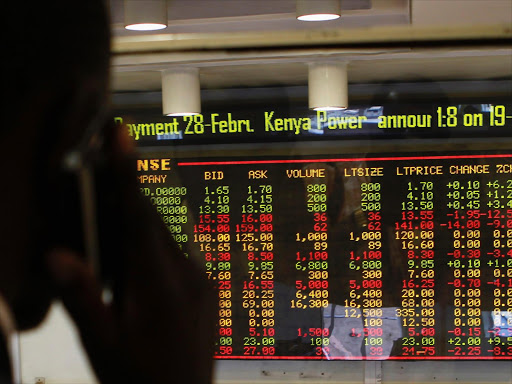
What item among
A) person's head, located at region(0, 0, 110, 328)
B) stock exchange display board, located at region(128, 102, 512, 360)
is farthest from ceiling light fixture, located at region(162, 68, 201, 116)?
person's head, located at region(0, 0, 110, 328)

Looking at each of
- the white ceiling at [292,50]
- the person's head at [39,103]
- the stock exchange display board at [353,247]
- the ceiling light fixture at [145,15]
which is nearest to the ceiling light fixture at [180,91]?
the white ceiling at [292,50]

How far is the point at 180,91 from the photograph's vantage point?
183 cm

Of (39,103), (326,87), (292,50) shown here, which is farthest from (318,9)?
(39,103)

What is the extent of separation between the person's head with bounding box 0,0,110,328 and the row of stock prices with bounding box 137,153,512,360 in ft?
5.70

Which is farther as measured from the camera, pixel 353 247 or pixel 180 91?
pixel 353 247

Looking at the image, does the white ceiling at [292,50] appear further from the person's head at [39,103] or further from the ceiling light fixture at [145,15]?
the person's head at [39,103]

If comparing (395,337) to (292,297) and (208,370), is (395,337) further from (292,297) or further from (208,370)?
(208,370)

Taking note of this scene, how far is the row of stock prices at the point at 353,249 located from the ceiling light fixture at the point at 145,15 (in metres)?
0.88

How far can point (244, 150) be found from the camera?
80.3 inches

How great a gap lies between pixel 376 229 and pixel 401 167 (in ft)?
0.64

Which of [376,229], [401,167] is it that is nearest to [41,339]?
[376,229]

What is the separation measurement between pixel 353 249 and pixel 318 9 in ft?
3.37

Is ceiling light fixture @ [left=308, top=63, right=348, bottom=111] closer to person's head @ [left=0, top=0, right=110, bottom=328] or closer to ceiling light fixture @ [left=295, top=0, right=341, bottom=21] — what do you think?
ceiling light fixture @ [left=295, top=0, right=341, bottom=21]

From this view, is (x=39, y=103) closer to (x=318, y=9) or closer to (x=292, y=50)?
(x=292, y=50)
